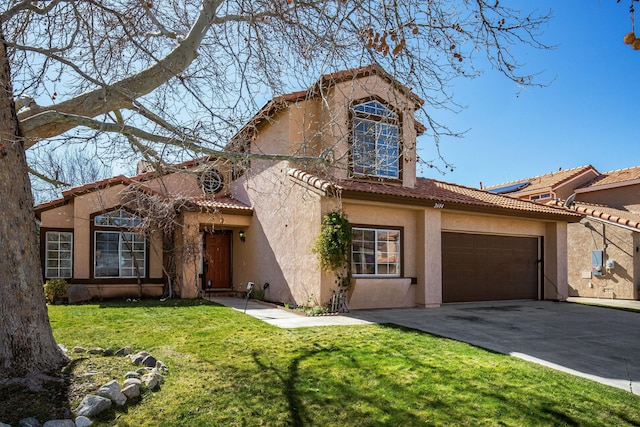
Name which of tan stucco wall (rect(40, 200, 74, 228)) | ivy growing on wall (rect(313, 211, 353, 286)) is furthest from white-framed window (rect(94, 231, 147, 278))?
ivy growing on wall (rect(313, 211, 353, 286))

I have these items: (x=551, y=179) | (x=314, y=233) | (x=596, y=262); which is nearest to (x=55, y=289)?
(x=314, y=233)

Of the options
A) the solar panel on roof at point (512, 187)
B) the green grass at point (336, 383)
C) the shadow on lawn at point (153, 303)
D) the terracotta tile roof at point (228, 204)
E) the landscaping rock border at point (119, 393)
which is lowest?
the shadow on lawn at point (153, 303)

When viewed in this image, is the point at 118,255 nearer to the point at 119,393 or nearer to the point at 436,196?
the point at 436,196

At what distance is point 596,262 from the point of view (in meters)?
19.6

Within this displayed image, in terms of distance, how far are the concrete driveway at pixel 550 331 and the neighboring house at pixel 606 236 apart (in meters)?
5.03

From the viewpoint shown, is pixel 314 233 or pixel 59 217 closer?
pixel 314 233

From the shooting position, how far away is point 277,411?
489cm

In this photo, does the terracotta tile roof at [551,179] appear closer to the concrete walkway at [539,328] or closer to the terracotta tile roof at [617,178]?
the terracotta tile roof at [617,178]

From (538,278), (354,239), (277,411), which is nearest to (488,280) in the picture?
(538,278)

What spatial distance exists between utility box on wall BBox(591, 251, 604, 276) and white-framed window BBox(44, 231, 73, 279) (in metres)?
20.9

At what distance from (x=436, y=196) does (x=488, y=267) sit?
378 centimetres

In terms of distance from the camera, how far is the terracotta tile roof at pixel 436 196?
40.7ft

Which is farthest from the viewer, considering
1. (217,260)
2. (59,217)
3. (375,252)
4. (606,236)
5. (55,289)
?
(606,236)

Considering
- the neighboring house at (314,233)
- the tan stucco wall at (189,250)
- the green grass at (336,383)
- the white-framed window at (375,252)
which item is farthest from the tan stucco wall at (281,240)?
the green grass at (336,383)
